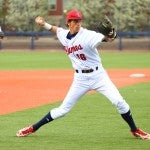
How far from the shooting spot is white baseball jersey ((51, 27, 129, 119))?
8711 mm

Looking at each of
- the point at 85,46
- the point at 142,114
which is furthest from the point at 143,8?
the point at 85,46

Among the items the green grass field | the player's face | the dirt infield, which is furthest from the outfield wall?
the player's face

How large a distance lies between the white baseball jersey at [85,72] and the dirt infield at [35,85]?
3470 millimetres

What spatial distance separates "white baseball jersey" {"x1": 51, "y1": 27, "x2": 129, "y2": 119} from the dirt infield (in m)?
3.47

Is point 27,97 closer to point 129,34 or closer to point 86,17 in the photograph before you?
point 129,34

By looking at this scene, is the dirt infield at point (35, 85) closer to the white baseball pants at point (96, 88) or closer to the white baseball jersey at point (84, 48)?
the white baseball pants at point (96, 88)

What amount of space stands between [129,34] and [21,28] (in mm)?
9763

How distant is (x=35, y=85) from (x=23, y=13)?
28.9 m

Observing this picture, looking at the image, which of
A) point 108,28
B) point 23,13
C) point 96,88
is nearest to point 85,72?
point 96,88

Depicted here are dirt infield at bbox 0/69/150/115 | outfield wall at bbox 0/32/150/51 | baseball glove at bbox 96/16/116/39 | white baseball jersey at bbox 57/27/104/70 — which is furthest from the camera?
outfield wall at bbox 0/32/150/51

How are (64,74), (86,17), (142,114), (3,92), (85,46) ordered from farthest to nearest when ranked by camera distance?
(86,17) → (64,74) → (3,92) → (142,114) → (85,46)

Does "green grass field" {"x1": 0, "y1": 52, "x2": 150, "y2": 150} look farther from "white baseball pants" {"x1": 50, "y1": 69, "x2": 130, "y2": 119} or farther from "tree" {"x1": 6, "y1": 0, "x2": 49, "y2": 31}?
"tree" {"x1": 6, "y1": 0, "x2": 49, "y2": 31}

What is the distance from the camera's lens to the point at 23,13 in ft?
153

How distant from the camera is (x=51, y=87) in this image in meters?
17.7
